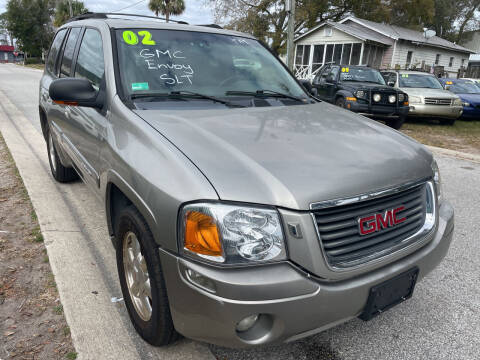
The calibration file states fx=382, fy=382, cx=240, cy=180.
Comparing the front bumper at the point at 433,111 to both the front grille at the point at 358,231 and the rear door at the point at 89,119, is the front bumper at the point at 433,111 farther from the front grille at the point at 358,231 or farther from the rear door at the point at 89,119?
the front grille at the point at 358,231

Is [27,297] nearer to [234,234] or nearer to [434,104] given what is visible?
[234,234]

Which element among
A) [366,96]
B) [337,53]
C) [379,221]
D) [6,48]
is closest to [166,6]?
[337,53]

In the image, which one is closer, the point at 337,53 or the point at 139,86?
the point at 139,86

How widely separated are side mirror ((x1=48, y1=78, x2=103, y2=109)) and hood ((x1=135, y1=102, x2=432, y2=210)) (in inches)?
18.0

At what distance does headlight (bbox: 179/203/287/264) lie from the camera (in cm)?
157

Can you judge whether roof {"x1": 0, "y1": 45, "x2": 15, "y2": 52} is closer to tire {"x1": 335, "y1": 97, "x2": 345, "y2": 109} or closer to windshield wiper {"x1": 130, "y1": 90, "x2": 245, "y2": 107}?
tire {"x1": 335, "y1": 97, "x2": 345, "y2": 109}

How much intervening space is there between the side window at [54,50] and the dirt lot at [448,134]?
24.4ft

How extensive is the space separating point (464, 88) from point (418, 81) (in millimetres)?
2962

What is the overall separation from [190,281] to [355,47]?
89.8 feet

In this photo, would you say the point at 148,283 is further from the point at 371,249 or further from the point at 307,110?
the point at 307,110

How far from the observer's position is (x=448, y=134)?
32.8ft

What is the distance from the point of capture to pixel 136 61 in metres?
2.63

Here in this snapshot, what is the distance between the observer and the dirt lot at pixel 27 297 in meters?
2.09

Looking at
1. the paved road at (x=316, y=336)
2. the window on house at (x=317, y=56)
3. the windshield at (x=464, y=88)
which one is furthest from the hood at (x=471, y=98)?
the window on house at (x=317, y=56)
